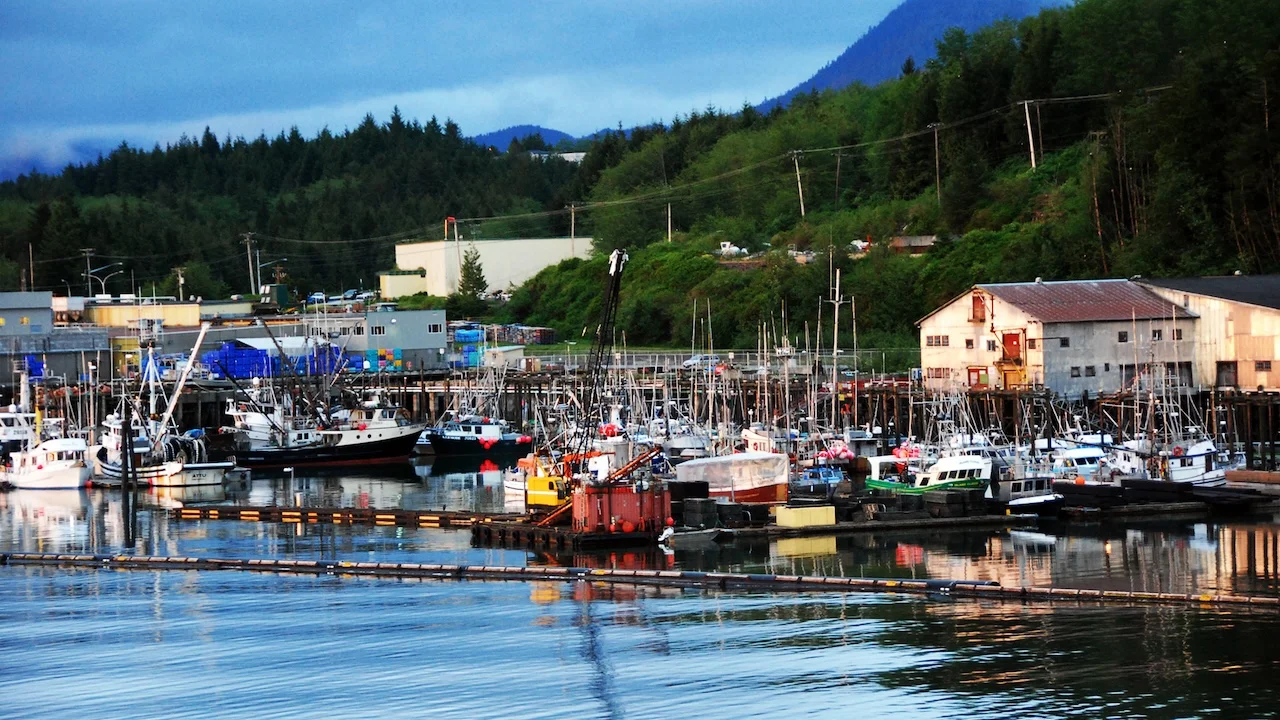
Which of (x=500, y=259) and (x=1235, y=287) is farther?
(x=500, y=259)

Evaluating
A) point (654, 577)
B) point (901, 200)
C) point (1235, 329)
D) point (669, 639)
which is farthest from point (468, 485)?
point (901, 200)

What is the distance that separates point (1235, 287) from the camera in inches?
2291

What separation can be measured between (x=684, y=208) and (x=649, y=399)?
40154 mm

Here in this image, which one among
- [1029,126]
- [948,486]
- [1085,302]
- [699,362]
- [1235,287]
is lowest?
[948,486]

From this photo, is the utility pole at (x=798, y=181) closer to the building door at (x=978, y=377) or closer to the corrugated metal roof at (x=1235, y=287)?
the corrugated metal roof at (x=1235, y=287)

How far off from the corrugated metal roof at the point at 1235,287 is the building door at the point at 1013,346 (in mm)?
5719

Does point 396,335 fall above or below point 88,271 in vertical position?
below

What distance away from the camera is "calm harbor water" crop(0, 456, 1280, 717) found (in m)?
25.7

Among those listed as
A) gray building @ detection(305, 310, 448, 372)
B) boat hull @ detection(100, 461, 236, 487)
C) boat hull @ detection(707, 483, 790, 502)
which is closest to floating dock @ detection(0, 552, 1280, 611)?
boat hull @ detection(707, 483, 790, 502)

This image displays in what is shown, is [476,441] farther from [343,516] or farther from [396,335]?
[343,516]

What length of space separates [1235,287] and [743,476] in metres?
23.3

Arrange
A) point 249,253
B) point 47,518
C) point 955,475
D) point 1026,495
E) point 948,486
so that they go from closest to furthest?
point 1026,495, point 948,486, point 955,475, point 47,518, point 249,253

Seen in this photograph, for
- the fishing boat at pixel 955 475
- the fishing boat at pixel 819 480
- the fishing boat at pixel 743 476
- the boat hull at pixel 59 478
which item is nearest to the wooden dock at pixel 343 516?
the fishing boat at pixel 743 476

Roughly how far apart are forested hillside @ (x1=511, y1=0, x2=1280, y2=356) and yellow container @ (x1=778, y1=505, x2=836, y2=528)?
3040 centimetres
